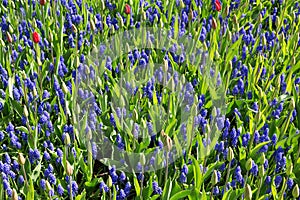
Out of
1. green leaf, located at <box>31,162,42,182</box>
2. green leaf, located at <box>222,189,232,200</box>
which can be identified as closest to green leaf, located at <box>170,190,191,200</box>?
green leaf, located at <box>222,189,232,200</box>

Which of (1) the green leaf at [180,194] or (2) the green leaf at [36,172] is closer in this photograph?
(1) the green leaf at [180,194]

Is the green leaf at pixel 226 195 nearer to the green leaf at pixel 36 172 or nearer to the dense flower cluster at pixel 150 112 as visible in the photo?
the dense flower cluster at pixel 150 112

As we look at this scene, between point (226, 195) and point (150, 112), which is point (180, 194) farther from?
point (150, 112)

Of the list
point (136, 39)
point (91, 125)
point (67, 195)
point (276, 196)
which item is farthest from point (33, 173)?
point (136, 39)

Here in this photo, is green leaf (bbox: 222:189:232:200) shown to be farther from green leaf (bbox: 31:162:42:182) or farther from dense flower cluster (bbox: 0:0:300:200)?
green leaf (bbox: 31:162:42:182)

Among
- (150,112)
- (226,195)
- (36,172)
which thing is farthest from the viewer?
(150,112)

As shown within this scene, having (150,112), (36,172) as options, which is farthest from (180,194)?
(36,172)

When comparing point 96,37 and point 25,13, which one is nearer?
point 96,37

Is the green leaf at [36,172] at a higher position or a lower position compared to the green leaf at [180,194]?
higher

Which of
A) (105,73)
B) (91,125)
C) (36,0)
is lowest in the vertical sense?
(91,125)

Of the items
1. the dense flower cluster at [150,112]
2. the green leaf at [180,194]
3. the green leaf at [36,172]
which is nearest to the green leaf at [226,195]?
the dense flower cluster at [150,112]

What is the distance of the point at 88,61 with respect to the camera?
2.88m

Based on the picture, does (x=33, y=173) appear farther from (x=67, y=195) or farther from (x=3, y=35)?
(x=3, y=35)

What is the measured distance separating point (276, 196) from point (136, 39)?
1.56 meters
